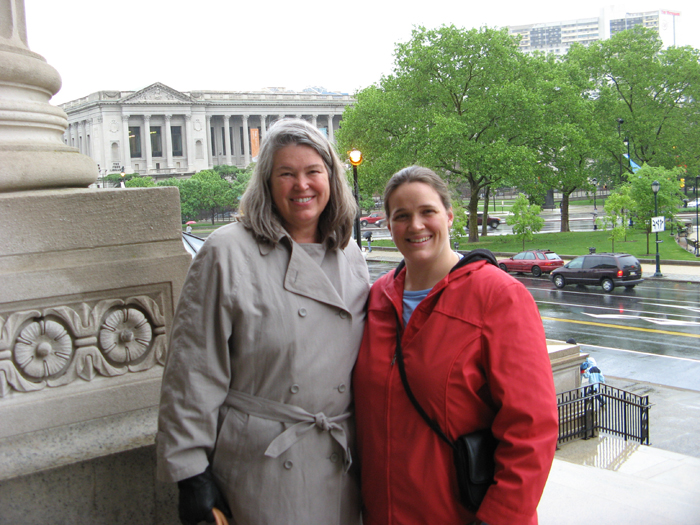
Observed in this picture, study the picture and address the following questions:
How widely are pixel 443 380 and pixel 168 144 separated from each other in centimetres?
10499

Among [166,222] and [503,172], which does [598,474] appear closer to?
[166,222]

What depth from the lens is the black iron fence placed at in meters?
10.2

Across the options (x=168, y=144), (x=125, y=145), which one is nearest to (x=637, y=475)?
(x=125, y=145)

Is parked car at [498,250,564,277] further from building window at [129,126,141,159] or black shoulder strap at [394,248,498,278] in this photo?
building window at [129,126,141,159]

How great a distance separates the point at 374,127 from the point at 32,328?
40126 mm

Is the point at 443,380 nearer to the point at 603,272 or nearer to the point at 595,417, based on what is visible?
the point at 595,417

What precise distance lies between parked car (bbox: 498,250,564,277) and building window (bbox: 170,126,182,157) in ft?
272

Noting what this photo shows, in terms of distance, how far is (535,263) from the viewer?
102ft

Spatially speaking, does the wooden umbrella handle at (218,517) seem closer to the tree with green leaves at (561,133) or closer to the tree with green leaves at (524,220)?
the tree with green leaves at (524,220)

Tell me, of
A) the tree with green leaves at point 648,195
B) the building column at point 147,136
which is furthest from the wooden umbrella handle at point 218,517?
the building column at point 147,136

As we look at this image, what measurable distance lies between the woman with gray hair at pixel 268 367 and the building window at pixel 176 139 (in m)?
106

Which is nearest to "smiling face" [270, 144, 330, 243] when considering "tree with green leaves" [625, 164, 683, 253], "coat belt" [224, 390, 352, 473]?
"coat belt" [224, 390, 352, 473]

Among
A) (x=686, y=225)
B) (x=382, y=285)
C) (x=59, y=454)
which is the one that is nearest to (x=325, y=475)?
(x=382, y=285)

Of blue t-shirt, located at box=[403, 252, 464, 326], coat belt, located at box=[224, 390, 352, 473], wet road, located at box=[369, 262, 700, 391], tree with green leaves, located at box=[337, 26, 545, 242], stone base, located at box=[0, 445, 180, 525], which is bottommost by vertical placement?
wet road, located at box=[369, 262, 700, 391]
